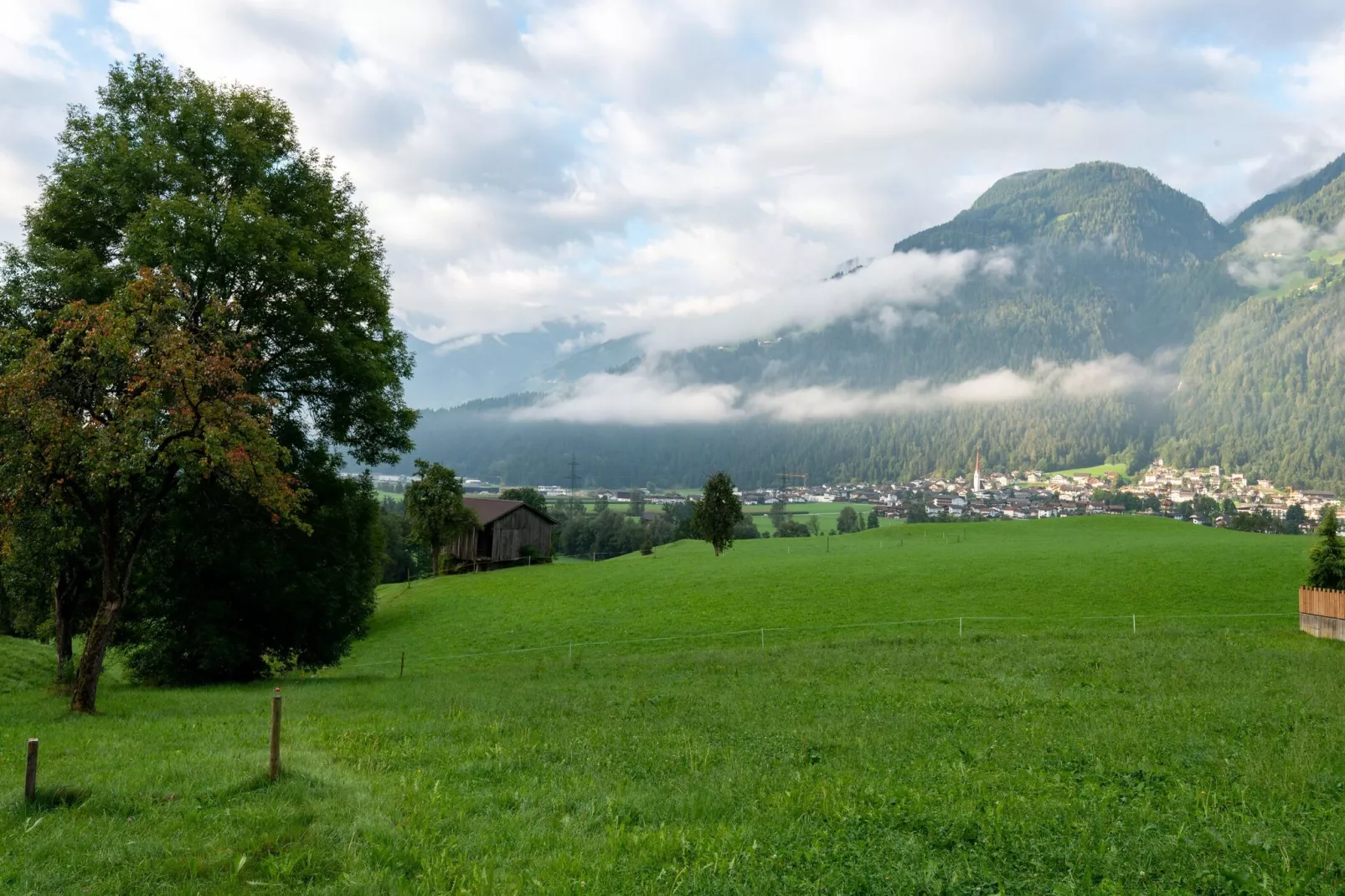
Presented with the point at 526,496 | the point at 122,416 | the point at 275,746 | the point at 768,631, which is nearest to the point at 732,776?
the point at 275,746

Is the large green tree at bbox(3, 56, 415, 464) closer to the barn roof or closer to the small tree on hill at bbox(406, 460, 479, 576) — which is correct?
the small tree on hill at bbox(406, 460, 479, 576)

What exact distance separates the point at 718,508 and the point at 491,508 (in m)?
27.3

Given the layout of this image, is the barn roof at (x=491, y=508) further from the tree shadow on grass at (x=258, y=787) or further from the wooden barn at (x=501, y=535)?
the tree shadow on grass at (x=258, y=787)

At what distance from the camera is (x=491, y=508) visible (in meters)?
88.2

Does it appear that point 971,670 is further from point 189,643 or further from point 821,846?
point 189,643

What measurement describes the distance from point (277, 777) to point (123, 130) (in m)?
24.1

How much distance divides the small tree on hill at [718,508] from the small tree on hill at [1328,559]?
49.3 meters

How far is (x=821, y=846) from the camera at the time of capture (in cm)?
880

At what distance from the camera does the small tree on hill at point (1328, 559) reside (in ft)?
109

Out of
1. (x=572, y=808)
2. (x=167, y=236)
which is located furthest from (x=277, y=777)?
(x=167, y=236)

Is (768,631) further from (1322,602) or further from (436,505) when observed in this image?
(436,505)

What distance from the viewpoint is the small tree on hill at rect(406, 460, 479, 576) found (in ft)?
254

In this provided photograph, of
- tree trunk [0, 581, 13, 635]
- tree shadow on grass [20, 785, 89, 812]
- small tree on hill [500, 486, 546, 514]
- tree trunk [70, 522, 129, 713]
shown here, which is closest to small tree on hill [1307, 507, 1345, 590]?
tree shadow on grass [20, 785, 89, 812]

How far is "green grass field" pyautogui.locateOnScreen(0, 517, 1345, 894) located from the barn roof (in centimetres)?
5422
